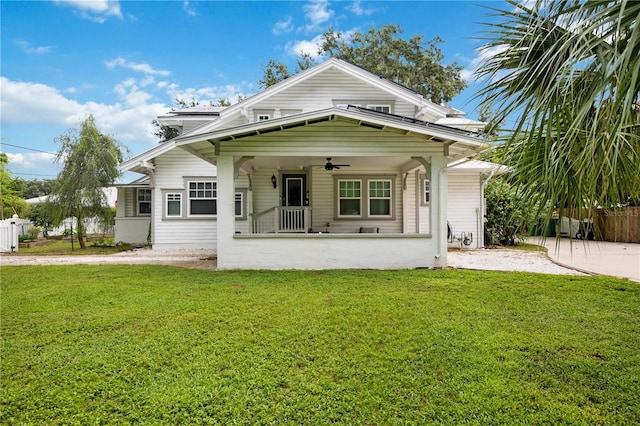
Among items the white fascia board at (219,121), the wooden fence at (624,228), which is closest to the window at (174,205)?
the white fascia board at (219,121)

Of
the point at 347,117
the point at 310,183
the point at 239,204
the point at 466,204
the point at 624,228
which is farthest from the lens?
the point at 624,228

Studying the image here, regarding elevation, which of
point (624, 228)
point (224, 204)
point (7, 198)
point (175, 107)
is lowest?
point (624, 228)

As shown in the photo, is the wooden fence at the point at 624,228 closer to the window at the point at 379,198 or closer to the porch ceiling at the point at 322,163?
the window at the point at 379,198

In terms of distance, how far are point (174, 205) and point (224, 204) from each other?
5.68 m

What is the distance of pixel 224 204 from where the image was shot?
8.23 metres

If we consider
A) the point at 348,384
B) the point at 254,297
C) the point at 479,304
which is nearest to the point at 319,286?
the point at 254,297

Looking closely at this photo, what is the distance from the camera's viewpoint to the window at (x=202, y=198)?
42.1ft

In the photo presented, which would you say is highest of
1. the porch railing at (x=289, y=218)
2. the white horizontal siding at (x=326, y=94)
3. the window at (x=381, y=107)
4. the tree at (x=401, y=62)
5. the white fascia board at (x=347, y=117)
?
the tree at (x=401, y=62)

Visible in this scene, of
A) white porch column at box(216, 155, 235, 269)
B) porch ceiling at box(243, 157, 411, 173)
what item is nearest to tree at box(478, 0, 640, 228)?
white porch column at box(216, 155, 235, 269)

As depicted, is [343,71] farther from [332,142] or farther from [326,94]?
[332,142]

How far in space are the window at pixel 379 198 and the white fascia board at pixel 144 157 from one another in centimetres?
766

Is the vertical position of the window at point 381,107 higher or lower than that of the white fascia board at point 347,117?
higher

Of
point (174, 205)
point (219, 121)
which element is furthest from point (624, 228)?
point (174, 205)

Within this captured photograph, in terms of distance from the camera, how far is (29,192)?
5559 cm
